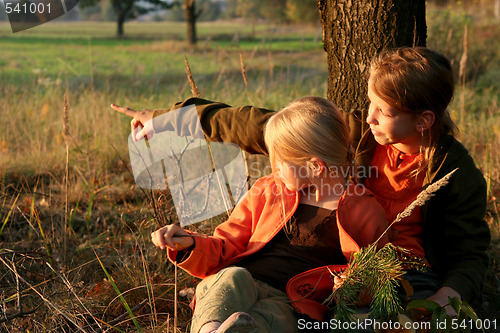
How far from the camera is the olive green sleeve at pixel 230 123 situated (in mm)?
2436

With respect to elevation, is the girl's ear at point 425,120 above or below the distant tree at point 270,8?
below

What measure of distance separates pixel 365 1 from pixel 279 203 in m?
1.31

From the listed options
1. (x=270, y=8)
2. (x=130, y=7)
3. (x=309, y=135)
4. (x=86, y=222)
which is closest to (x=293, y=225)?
(x=309, y=135)

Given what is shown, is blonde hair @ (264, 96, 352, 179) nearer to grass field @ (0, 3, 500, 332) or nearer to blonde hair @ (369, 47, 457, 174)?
blonde hair @ (369, 47, 457, 174)

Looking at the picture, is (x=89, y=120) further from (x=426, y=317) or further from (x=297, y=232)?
(x=426, y=317)

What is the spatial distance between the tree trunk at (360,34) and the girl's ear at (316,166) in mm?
699

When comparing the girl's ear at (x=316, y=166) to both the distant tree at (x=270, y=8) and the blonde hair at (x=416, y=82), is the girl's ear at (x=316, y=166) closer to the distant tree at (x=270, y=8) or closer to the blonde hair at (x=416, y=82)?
the blonde hair at (x=416, y=82)

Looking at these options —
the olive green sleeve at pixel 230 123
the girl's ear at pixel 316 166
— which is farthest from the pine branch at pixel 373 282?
the olive green sleeve at pixel 230 123

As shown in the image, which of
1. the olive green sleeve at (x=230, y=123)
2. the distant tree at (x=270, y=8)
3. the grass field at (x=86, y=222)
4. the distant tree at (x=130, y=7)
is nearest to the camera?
the grass field at (x=86, y=222)

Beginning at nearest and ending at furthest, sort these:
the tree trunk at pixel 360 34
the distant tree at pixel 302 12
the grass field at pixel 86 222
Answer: the grass field at pixel 86 222, the tree trunk at pixel 360 34, the distant tree at pixel 302 12

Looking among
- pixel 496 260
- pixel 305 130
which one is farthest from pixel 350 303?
pixel 496 260

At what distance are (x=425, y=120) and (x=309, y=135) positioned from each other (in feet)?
1.68

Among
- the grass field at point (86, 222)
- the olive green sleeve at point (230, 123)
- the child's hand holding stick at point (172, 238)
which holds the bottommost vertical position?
the grass field at point (86, 222)

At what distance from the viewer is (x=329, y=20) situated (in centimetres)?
284
